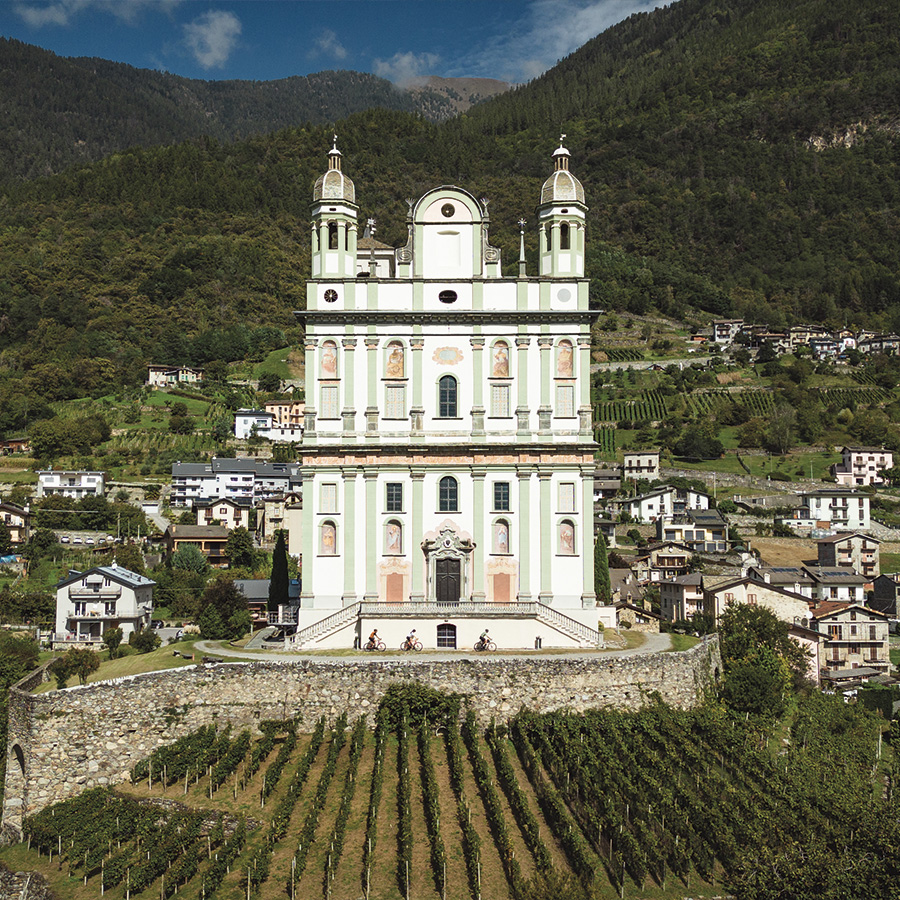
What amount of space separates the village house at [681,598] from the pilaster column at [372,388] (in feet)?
95.1

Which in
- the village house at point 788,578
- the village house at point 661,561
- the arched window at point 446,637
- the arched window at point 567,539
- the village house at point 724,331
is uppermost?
the village house at point 724,331

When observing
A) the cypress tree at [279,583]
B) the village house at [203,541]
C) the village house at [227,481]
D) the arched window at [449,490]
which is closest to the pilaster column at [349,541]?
the arched window at [449,490]

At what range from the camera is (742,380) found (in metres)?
148

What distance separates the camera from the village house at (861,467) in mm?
111875

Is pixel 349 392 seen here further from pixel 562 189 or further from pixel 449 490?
pixel 562 189

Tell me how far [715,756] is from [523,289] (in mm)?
19145

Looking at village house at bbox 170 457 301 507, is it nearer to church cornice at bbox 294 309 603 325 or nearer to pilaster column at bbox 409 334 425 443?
church cornice at bbox 294 309 603 325

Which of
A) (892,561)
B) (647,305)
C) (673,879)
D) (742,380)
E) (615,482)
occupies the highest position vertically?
(647,305)

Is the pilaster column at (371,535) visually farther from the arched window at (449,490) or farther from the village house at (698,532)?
the village house at (698,532)

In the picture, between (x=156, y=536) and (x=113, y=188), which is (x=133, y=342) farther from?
(x=156, y=536)

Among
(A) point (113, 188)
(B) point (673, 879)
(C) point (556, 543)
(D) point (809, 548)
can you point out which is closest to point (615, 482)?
(D) point (809, 548)

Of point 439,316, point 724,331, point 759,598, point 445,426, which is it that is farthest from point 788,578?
point 724,331

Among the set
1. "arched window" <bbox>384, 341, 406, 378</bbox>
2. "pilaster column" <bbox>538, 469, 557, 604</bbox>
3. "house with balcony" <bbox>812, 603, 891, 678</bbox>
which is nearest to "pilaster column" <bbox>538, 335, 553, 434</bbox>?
"pilaster column" <bbox>538, 469, 557, 604</bbox>

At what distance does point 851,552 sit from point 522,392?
50363 millimetres
